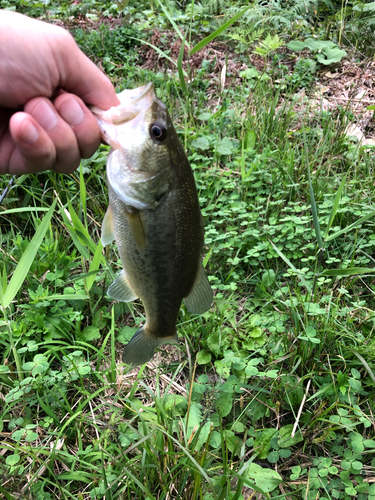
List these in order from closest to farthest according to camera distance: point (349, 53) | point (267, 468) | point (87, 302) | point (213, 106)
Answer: point (267, 468) < point (87, 302) < point (213, 106) < point (349, 53)

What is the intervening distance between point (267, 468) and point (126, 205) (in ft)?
5.31

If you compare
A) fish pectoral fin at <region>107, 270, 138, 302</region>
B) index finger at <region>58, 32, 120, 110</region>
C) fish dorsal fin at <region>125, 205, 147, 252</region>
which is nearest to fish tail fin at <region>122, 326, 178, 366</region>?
fish pectoral fin at <region>107, 270, 138, 302</region>

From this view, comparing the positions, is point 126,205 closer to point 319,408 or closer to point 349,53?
point 319,408

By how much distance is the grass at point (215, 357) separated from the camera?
1.99 meters

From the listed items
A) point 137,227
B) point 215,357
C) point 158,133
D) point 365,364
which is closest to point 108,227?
point 137,227

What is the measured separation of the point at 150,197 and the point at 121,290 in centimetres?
49

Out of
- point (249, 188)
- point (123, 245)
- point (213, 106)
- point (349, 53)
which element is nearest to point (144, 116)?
point (123, 245)

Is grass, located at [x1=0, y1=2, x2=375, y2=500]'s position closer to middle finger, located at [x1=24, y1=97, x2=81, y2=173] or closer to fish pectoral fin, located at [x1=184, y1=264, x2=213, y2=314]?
fish pectoral fin, located at [x1=184, y1=264, x2=213, y2=314]

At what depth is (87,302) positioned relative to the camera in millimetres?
2787

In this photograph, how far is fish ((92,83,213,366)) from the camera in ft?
5.15

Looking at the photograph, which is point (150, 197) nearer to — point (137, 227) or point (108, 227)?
point (137, 227)

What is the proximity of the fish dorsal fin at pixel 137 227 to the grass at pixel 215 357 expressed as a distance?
2.82 ft

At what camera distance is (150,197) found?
1569 mm

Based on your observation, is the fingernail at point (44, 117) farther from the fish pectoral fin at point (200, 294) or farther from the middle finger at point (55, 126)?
the fish pectoral fin at point (200, 294)
